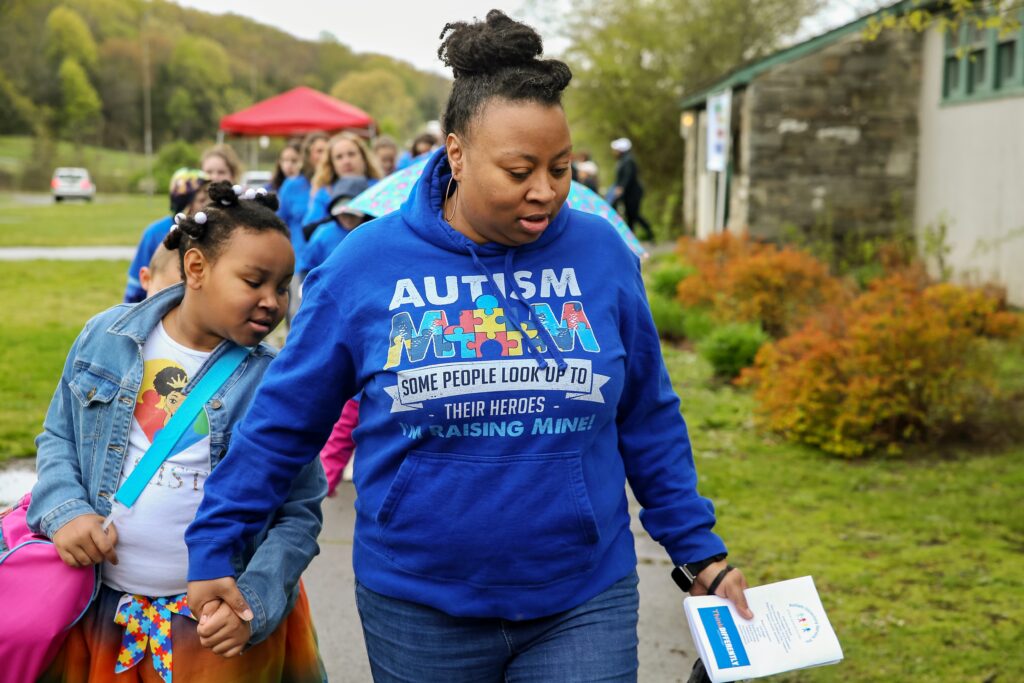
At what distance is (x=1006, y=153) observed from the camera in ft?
41.0

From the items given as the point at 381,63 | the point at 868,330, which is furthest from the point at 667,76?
the point at 381,63

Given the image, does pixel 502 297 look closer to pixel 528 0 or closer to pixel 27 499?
pixel 27 499

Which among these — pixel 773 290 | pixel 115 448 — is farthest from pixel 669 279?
pixel 115 448

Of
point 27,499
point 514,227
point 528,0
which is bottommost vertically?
point 27,499

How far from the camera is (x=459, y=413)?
213 centimetres

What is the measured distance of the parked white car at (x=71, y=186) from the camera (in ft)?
157

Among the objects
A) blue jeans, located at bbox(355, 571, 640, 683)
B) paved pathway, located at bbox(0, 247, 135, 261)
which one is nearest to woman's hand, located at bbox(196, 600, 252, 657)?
blue jeans, located at bbox(355, 571, 640, 683)

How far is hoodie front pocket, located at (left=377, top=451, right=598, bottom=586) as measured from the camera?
214cm

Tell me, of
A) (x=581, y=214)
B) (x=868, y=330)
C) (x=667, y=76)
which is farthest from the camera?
(x=667, y=76)

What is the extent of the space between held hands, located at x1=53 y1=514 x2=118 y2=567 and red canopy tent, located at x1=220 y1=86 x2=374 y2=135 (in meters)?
21.3

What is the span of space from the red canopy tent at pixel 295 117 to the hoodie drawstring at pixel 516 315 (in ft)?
70.5

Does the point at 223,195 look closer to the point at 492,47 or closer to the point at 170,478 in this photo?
the point at 170,478

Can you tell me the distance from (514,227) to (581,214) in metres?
0.26

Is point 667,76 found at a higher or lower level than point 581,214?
higher
